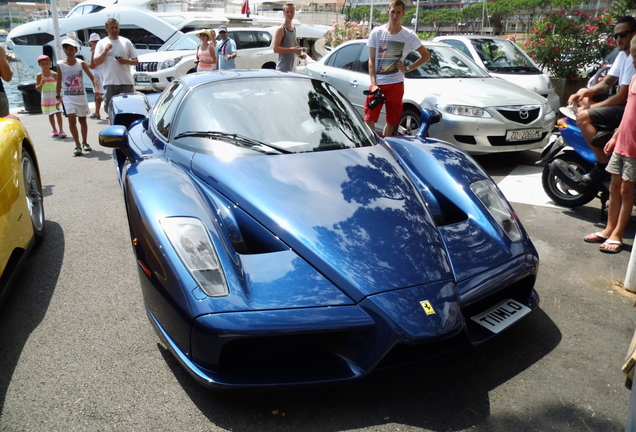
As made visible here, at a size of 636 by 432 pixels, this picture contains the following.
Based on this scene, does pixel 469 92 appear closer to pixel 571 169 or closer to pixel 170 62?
pixel 571 169

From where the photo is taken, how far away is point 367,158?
3.28m

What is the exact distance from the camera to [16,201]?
332 cm

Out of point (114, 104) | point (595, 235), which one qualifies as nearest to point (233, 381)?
point (595, 235)

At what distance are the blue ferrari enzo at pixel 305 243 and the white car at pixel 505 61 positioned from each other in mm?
5577

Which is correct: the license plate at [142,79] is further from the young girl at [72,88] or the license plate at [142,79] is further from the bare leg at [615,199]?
the bare leg at [615,199]

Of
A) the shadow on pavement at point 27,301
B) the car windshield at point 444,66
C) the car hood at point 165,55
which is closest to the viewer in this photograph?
the shadow on pavement at point 27,301

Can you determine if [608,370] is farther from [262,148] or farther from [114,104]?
[114,104]

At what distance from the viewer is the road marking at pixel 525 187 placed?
533 cm

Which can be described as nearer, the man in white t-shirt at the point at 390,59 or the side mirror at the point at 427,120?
the side mirror at the point at 427,120

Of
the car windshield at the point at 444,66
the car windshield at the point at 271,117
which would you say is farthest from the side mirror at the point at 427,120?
the car windshield at the point at 444,66

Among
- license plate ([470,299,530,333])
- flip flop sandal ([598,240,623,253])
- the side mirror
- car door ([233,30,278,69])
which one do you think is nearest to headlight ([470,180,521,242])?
license plate ([470,299,530,333])

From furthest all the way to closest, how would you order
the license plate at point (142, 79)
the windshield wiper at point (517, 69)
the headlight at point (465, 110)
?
the license plate at point (142, 79) → the windshield wiper at point (517, 69) → the headlight at point (465, 110)

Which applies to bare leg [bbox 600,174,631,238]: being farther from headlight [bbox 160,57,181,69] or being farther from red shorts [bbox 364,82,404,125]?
headlight [bbox 160,57,181,69]

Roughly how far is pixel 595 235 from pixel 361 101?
387 cm
